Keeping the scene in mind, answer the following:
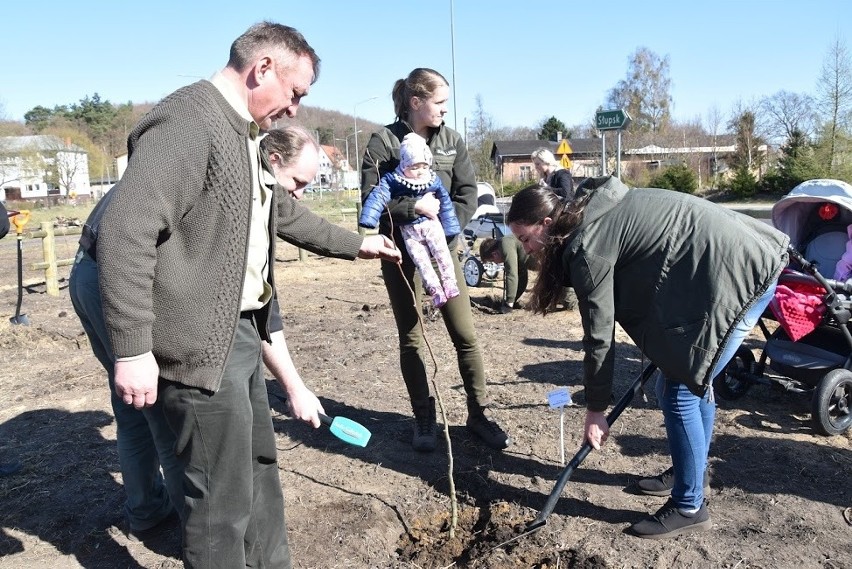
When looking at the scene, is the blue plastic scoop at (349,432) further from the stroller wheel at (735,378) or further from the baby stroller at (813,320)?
the stroller wheel at (735,378)

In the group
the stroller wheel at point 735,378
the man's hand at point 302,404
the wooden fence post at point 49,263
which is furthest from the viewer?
the wooden fence post at point 49,263

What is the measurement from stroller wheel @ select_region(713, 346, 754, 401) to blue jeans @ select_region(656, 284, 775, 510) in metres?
1.71

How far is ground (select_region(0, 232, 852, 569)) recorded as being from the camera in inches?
115

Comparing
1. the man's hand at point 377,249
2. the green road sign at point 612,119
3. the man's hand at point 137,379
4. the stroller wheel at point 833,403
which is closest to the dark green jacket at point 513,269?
Answer: the stroller wheel at point 833,403

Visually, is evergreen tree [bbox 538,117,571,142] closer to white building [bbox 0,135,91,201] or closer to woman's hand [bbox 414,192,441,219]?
white building [bbox 0,135,91,201]

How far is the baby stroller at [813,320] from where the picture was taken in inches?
156

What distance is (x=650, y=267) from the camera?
2.63 m

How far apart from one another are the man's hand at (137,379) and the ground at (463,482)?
1.42 metres

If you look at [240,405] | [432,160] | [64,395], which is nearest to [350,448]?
[432,160]

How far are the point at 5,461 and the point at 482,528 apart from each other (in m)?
2.76

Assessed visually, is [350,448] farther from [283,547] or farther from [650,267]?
[650,267]

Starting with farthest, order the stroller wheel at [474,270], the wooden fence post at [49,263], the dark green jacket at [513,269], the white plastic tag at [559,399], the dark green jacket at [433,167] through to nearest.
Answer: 1. the wooden fence post at [49,263]
2. the stroller wheel at [474,270]
3. the dark green jacket at [513,269]
4. the dark green jacket at [433,167]
5. the white plastic tag at [559,399]

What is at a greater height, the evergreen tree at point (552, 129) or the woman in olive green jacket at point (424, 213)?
the evergreen tree at point (552, 129)

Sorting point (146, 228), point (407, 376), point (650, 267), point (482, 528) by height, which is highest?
point (146, 228)
